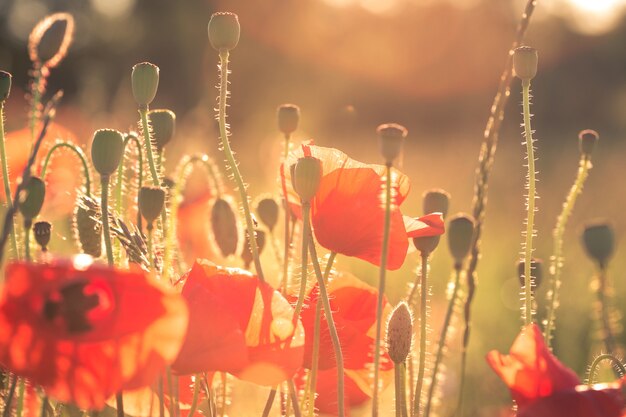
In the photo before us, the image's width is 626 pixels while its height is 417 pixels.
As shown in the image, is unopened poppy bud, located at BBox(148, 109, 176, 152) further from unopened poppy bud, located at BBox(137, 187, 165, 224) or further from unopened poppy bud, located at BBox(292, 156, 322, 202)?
unopened poppy bud, located at BBox(292, 156, 322, 202)

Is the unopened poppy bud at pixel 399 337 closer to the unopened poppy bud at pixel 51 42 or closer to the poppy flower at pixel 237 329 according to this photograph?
the poppy flower at pixel 237 329

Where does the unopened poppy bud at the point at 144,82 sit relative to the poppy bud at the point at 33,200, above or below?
above

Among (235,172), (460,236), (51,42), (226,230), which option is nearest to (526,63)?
(460,236)

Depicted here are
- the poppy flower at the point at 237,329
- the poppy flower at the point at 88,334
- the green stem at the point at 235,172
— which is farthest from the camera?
the green stem at the point at 235,172

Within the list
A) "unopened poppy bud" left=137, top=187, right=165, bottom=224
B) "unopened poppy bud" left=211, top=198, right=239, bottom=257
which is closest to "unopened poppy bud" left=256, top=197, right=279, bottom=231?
"unopened poppy bud" left=211, top=198, right=239, bottom=257

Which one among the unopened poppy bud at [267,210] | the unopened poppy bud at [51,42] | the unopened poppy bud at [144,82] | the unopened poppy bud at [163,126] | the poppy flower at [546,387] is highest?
the unopened poppy bud at [51,42]

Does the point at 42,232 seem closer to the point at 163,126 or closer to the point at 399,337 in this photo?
the point at 163,126

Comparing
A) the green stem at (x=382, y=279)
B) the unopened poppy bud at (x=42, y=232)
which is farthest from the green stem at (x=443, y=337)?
the unopened poppy bud at (x=42, y=232)
